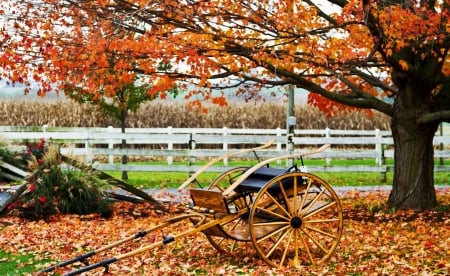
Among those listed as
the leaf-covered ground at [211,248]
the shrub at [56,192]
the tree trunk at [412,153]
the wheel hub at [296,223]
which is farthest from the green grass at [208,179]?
the wheel hub at [296,223]

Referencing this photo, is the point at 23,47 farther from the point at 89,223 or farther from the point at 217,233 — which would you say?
the point at 217,233

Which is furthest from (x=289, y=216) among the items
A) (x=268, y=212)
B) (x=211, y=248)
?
Result: (x=211, y=248)

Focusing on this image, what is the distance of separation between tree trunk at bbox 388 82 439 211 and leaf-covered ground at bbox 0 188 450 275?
39 cm

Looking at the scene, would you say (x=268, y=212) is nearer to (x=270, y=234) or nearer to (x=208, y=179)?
(x=270, y=234)

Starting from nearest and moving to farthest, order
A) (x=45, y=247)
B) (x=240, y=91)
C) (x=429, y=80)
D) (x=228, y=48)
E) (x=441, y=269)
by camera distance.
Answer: (x=441, y=269) < (x=45, y=247) < (x=228, y=48) < (x=429, y=80) < (x=240, y=91)

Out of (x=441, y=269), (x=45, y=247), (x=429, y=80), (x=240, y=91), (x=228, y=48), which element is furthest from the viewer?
(x=240, y=91)

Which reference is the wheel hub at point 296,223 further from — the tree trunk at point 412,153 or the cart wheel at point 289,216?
the tree trunk at point 412,153

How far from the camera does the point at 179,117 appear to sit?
35.0m

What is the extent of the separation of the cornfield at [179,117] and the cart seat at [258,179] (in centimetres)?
2365

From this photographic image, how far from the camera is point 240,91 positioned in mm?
15539

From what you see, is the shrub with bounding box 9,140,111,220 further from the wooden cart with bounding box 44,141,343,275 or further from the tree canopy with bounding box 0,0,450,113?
the wooden cart with bounding box 44,141,343,275

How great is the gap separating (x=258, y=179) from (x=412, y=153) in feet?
18.1

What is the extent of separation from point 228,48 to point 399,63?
290 cm

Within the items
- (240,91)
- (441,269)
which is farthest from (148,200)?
(441,269)
